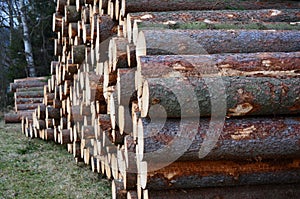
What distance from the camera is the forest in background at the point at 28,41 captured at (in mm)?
15148

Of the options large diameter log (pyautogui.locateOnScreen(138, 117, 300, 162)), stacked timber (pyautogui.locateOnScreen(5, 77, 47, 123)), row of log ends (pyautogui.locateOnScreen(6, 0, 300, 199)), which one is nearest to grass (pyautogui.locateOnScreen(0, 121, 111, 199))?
row of log ends (pyautogui.locateOnScreen(6, 0, 300, 199))

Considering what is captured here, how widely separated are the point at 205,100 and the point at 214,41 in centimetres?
76

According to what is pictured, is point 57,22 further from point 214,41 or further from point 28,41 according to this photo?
point 28,41

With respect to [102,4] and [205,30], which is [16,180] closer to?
[102,4]

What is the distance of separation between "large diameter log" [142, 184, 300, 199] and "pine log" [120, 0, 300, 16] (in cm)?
193

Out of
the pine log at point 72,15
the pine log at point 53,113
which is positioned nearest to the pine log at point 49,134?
the pine log at point 53,113

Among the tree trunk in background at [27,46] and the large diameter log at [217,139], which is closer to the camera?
the large diameter log at [217,139]

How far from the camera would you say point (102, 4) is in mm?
5074

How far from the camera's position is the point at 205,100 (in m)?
2.90

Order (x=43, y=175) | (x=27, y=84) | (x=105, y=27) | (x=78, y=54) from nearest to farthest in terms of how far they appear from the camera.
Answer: (x=105, y=27), (x=43, y=175), (x=78, y=54), (x=27, y=84)

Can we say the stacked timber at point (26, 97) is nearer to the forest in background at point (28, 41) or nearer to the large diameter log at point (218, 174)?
the forest in background at point (28, 41)

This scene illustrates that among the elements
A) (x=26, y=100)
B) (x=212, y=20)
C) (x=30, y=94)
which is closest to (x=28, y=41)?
(x=30, y=94)

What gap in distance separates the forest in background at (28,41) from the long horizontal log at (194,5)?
1131cm

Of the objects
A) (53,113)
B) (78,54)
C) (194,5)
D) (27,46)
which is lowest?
(53,113)
